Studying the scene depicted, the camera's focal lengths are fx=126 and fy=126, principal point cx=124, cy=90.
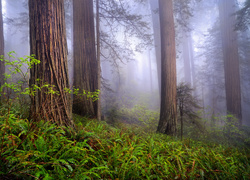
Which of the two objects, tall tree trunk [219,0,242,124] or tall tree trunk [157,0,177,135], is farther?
tall tree trunk [219,0,242,124]

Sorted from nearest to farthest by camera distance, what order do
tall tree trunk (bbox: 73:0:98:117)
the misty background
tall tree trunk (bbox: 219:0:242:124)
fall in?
tall tree trunk (bbox: 73:0:98:117) → the misty background → tall tree trunk (bbox: 219:0:242:124)

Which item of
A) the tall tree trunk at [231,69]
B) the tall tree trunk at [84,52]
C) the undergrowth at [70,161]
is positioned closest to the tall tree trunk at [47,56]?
the undergrowth at [70,161]

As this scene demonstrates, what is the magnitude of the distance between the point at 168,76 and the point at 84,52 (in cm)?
333

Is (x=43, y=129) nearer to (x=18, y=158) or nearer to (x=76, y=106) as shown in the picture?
(x=18, y=158)

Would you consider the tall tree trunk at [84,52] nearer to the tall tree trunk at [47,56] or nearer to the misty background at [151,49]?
the misty background at [151,49]

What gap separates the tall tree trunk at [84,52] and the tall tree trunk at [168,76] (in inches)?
103

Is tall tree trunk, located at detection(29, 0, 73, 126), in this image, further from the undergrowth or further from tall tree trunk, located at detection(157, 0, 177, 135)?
tall tree trunk, located at detection(157, 0, 177, 135)

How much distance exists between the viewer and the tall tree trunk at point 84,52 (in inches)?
179

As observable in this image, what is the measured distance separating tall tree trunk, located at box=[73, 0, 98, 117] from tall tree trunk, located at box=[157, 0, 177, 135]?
2612 millimetres

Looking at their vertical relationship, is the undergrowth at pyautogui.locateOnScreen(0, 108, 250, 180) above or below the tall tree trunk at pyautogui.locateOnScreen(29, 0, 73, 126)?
below

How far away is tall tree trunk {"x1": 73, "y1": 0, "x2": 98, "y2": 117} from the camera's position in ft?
14.9

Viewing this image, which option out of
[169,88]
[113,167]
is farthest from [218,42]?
[113,167]

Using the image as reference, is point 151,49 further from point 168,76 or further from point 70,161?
point 70,161

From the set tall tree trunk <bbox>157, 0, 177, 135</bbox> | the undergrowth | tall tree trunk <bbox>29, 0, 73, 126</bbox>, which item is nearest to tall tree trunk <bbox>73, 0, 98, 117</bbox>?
tall tree trunk <bbox>29, 0, 73, 126</bbox>
